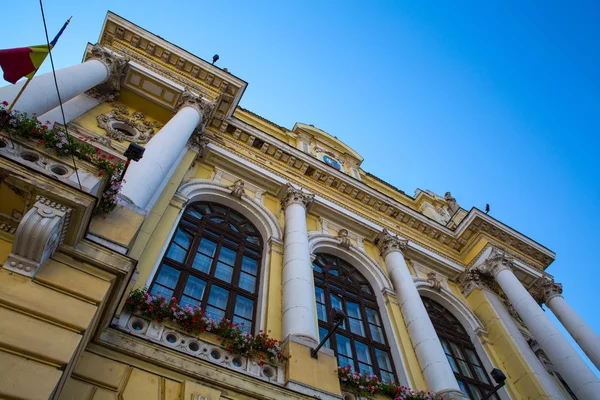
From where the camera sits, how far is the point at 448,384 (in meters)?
10.0

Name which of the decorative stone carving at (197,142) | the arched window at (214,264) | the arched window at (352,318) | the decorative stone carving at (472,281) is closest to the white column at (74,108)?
the decorative stone carving at (197,142)

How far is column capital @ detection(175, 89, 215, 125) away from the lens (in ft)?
44.2

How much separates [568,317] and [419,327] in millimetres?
7266

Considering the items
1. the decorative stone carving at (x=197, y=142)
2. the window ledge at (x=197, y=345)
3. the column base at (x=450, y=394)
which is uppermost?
the decorative stone carving at (x=197, y=142)

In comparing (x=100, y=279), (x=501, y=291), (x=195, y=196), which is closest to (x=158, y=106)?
(x=195, y=196)

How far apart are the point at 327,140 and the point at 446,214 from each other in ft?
24.8

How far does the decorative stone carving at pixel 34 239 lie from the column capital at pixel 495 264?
49.8 feet

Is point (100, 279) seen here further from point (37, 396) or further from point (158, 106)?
point (158, 106)

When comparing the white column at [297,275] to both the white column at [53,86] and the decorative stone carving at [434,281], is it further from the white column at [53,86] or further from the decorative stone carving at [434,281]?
the white column at [53,86]

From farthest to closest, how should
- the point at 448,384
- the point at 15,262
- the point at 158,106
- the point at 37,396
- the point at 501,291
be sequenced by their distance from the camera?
the point at 501,291 → the point at 158,106 → the point at 448,384 → the point at 15,262 → the point at 37,396

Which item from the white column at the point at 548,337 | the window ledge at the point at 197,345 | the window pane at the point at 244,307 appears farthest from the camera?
the white column at the point at 548,337

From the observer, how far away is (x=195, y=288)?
31.0 feet

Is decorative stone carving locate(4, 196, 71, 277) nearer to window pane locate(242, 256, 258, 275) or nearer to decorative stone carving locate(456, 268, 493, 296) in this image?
window pane locate(242, 256, 258, 275)

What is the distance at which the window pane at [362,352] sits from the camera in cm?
1046
